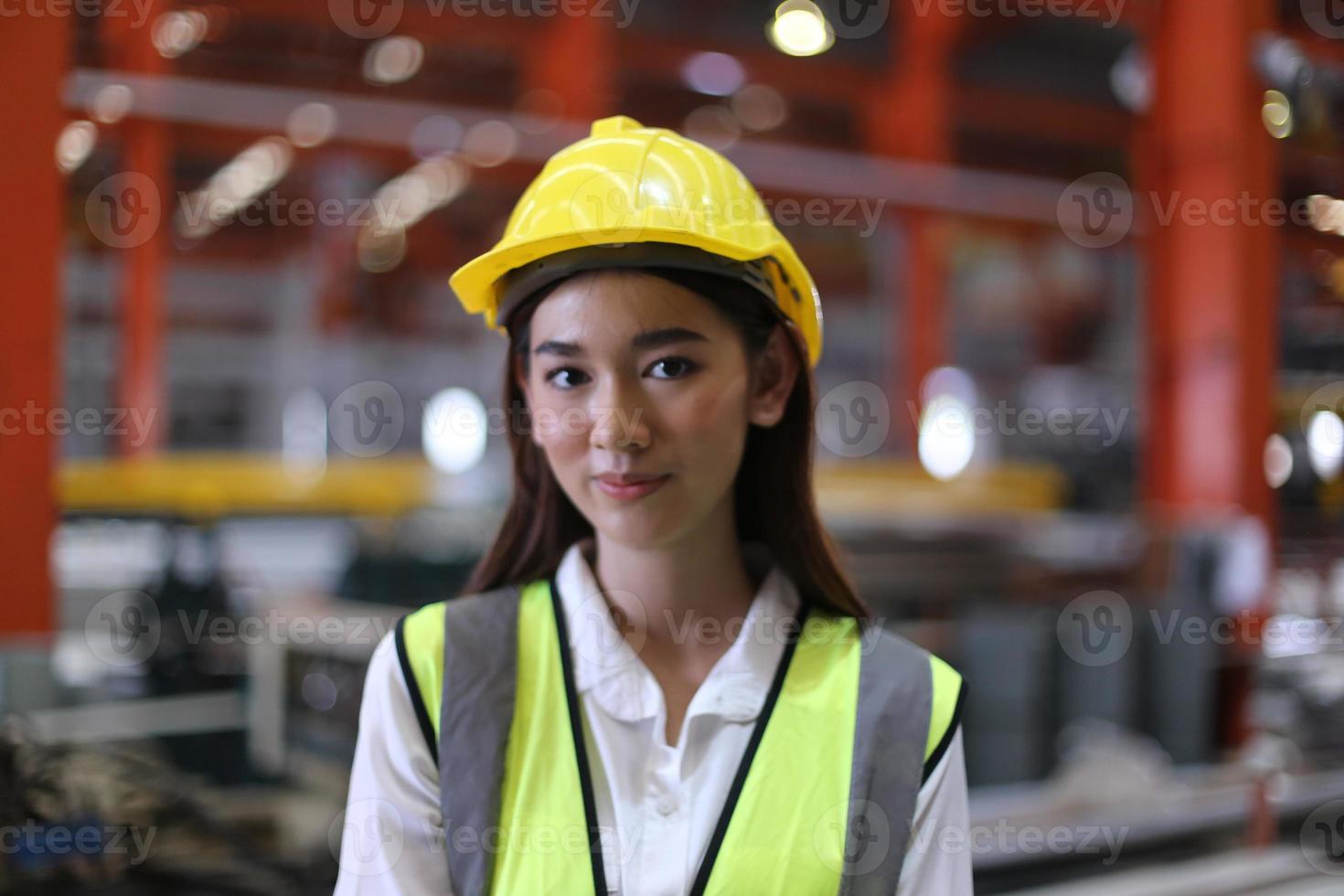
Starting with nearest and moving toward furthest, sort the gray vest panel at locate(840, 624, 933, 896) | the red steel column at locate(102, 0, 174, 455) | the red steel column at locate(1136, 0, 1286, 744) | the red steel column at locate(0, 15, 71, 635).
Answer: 1. the gray vest panel at locate(840, 624, 933, 896)
2. the red steel column at locate(0, 15, 71, 635)
3. the red steel column at locate(1136, 0, 1286, 744)
4. the red steel column at locate(102, 0, 174, 455)

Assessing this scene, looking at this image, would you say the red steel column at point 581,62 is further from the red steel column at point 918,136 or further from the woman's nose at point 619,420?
the woman's nose at point 619,420

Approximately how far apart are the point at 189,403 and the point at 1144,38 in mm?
13029

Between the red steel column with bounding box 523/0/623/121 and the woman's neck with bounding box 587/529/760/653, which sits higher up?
the red steel column with bounding box 523/0/623/121

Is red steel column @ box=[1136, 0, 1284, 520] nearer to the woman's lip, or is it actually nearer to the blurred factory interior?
the blurred factory interior

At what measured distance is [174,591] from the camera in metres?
4.41

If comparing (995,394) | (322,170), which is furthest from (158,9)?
(995,394)

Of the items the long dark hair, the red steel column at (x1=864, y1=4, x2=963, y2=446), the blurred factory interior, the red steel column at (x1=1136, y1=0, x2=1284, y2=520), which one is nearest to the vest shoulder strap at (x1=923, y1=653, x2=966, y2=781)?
the long dark hair

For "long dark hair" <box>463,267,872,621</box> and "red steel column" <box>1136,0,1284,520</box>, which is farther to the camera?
"red steel column" <box>1136,0,1284,520</box>

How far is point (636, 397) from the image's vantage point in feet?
3.78

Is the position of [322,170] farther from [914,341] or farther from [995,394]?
[995,394]

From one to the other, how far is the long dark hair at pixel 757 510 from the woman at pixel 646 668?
46 millimetres

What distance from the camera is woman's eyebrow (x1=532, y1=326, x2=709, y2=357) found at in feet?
3.76

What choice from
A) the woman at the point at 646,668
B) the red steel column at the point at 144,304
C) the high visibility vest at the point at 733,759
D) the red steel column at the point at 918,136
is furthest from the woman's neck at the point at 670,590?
the red steel column at the point at 918,136

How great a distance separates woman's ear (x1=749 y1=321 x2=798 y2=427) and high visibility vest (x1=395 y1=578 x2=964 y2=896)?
0.30 metres
